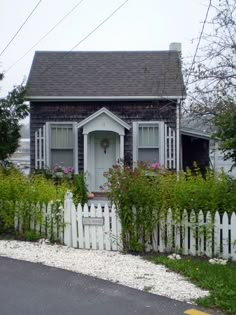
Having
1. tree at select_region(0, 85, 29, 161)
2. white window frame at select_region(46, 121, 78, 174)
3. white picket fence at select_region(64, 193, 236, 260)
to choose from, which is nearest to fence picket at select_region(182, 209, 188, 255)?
white picket fence at select_region(64, 193, 236, 260)

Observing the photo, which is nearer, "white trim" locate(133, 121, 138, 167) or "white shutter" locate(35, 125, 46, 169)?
"white trim" locate(133, 121, 138, 167)

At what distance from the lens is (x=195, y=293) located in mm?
5531

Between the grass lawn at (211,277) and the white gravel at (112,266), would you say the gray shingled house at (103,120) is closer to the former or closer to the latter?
the white gravel at (112,266)

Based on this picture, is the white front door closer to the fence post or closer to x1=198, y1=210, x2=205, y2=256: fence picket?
the fence post

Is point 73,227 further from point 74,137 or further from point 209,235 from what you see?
point 74,137

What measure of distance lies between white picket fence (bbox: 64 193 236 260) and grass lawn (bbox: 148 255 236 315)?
0.32 metres

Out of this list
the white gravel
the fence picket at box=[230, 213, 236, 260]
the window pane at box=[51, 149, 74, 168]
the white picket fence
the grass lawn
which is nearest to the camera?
the grass lawn

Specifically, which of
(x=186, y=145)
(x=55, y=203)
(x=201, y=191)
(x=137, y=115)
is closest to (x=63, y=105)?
(x=137, y=115)

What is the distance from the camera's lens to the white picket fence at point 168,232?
7.36 metres

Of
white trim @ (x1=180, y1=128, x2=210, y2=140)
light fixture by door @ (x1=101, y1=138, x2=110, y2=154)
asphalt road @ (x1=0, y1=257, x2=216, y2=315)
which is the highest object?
white trim @ (x1=180, y1=128, x2=210, y2=140)

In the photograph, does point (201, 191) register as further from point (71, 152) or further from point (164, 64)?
point (164, 64)

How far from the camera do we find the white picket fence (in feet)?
24.1

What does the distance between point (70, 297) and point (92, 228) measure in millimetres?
2595

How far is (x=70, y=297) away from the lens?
17.8 feet
